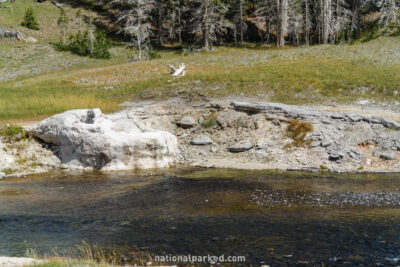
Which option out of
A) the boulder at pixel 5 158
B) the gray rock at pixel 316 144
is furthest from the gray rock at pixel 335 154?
the boulder at pixel 5 158

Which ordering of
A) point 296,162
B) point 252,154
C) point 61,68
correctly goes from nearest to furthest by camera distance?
point 296,162 → point 252,154 → point 61,68

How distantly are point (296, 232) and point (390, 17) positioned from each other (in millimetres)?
55758

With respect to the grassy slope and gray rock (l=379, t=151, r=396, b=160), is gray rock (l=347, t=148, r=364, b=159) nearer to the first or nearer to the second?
gray rock (l=379, t=151, r=396, b=160)

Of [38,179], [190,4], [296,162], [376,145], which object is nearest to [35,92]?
[38,179]

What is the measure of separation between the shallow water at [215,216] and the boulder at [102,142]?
196 cm

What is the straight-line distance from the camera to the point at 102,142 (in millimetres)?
18594

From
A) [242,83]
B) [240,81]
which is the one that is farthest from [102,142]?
[240,81]

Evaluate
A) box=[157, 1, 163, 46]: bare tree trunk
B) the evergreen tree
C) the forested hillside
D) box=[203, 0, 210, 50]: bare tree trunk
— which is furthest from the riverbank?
the evergreen tree

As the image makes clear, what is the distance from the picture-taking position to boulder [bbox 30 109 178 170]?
18.6 metres

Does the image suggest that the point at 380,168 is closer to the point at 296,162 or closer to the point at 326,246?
the point at 296,162

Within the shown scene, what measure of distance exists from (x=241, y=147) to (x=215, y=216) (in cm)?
952

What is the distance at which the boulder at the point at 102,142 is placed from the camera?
1864 cm

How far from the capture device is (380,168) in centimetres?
1723

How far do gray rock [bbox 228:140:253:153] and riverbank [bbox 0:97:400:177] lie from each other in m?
0.06
